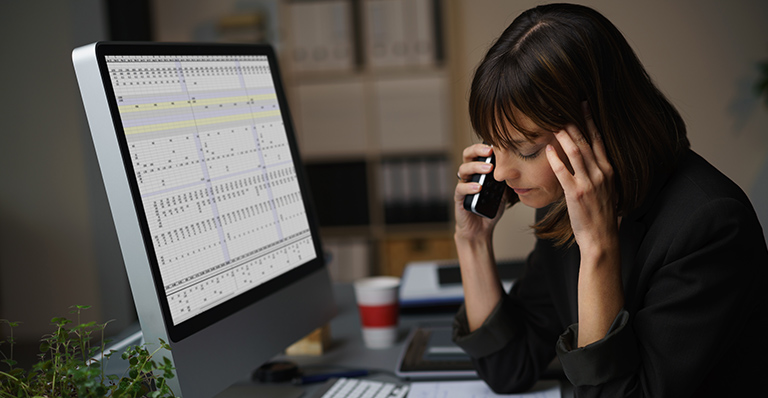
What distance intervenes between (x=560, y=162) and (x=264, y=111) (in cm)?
47

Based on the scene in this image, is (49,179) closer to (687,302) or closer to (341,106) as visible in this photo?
(341,106)

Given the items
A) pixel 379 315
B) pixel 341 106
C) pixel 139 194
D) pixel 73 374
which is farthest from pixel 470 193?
pixel 341 106

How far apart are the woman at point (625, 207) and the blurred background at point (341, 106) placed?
1.56 metres

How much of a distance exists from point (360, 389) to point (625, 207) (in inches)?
17.9

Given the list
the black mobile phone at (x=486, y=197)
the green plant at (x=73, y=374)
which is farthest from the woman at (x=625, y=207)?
the green plant at (x=73, y=374)

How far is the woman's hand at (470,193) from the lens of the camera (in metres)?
1.07

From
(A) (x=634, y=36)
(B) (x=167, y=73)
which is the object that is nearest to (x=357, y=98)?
(A) (x=634, y=36)

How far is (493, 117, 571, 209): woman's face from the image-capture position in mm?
830

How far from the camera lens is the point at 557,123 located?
80 centimetres

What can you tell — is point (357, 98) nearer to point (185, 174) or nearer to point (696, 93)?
point (696, 93)

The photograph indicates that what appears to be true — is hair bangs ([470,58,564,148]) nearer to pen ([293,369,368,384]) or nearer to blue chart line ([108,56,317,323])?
→ blue chart line ([108,56,317,323])

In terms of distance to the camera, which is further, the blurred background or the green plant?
the blurred background

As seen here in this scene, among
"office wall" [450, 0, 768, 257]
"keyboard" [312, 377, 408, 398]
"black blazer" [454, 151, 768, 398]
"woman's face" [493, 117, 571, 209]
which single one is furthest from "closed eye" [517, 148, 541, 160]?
"office wall" [450, 0, 768, 257]

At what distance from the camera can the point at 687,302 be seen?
744 mm
